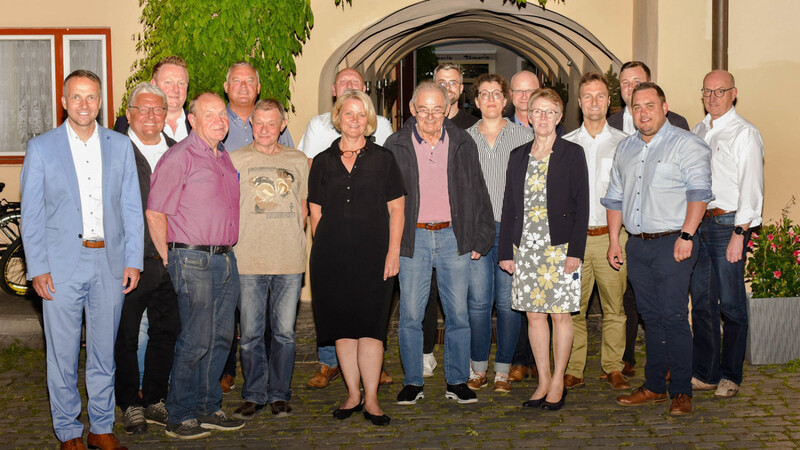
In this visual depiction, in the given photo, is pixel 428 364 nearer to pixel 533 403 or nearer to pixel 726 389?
pixel 533 403

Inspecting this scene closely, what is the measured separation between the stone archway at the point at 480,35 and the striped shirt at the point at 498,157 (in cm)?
353

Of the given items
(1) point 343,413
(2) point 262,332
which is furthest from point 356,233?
(1) point 343,413

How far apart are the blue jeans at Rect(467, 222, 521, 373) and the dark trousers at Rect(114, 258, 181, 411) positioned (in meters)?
1.97

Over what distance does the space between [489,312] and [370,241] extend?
121cm

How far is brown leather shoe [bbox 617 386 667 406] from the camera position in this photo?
18.8ft

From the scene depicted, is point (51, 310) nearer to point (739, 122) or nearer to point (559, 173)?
point (559, 173)

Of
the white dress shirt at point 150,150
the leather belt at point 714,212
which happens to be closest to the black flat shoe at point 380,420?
the white dress shirt at point 150,150

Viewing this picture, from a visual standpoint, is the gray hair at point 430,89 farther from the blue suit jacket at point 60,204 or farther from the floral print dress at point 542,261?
the blue suit jacket at point 60,204

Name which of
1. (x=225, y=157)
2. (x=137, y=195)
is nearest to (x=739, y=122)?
(x=225, y=157)

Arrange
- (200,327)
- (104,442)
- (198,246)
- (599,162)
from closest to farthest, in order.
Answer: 1. (104,442)
2. (198,246)
3. (200,327)
4. (599,162)

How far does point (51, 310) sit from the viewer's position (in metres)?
4.70

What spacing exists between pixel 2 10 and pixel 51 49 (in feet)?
2.09

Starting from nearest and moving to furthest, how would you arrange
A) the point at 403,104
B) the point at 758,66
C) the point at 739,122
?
the point at 739,122, the point at 758,66, the point at 403,104

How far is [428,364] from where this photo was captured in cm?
664
